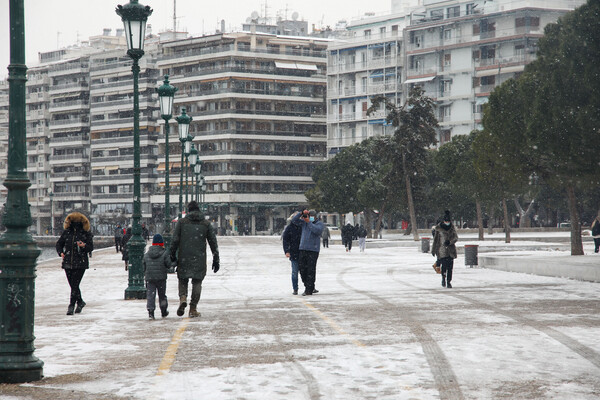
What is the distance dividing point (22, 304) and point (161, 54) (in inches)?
4611

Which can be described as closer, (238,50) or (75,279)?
(75,279)

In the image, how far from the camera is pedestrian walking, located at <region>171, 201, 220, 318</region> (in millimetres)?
12852

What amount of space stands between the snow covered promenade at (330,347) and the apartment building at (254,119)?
315 feet

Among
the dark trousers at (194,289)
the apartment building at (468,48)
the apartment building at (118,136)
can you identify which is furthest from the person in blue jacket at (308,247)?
the apartment building at (118,136)

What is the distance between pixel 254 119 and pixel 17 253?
107 meters

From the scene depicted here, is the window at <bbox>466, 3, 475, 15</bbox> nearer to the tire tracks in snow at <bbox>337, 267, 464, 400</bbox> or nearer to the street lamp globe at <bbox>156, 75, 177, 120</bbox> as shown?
the street lamp globe at <bbox>156, 75, 177, 120</bbox>

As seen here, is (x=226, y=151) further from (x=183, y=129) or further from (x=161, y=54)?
(x=183, y=129)

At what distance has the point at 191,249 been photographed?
42.3 ft

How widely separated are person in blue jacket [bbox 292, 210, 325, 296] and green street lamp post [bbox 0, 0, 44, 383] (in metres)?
9.33

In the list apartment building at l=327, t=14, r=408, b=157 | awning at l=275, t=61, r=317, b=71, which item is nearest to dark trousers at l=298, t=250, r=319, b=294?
apartment building at l=327, t=14, r=408, b=157

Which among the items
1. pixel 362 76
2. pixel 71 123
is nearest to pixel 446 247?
pixel 362 76

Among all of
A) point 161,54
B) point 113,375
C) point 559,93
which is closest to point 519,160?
point 559,93

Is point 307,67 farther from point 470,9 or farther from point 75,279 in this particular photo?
point 75,279

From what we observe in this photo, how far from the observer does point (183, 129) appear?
1150 inches
